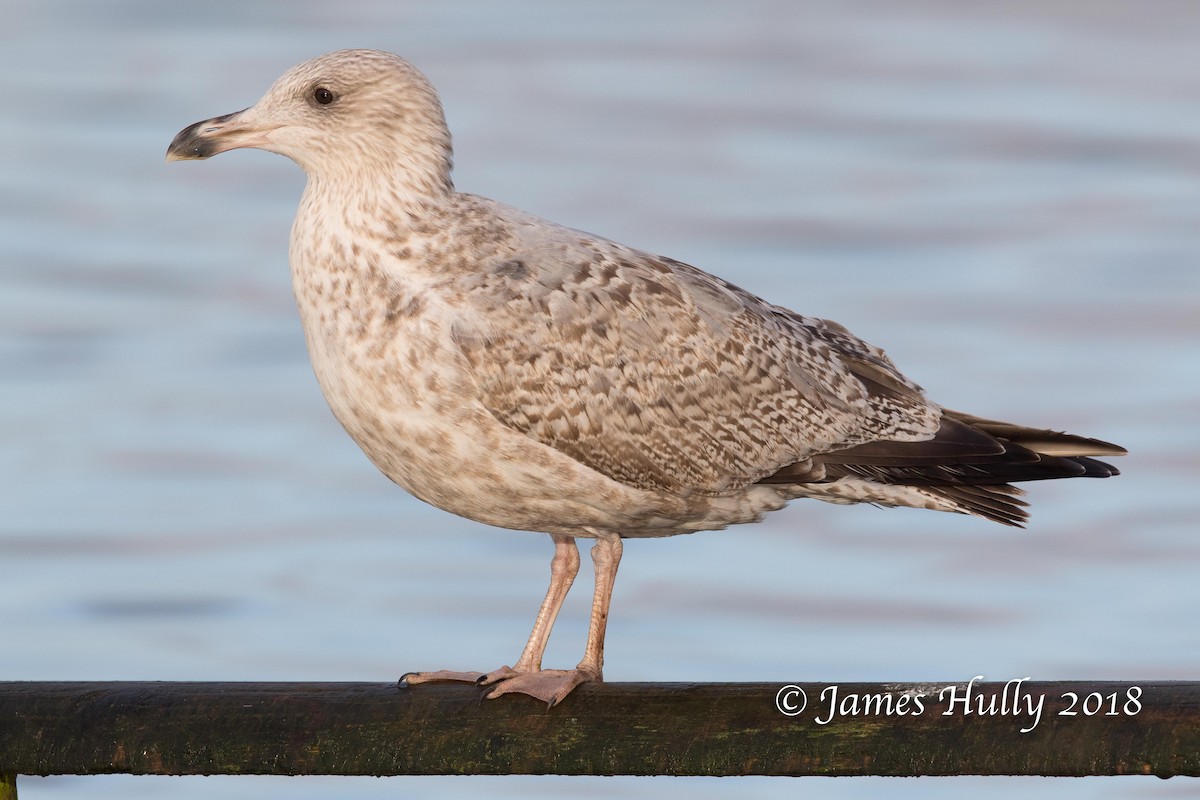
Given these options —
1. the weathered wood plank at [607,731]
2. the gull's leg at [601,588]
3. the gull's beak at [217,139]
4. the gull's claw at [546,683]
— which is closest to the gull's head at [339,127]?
the gull's beak at [217,139]

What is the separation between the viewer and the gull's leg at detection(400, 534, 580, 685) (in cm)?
721

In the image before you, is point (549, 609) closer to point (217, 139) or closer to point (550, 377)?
point (550, 377)

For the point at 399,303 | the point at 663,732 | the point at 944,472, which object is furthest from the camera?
the point at 944,472

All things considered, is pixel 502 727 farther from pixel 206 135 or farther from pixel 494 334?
pixel 206 135

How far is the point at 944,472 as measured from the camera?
8109mm

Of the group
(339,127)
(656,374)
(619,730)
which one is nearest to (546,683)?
(619,730)

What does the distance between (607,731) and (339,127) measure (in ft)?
9.36

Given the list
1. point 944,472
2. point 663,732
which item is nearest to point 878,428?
point 944,472

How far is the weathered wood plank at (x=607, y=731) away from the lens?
5652mm

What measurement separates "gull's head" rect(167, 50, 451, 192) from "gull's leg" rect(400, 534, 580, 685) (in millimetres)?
1704

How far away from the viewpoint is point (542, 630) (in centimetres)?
773

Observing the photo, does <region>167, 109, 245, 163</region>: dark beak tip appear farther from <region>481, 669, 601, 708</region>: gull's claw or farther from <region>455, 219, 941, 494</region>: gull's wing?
<region>481, 669, 601, 708</region>: gull's claw

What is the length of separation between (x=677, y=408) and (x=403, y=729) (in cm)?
217
